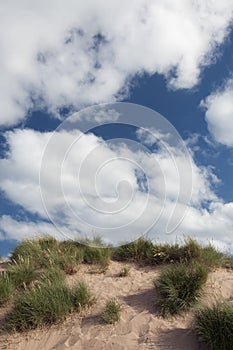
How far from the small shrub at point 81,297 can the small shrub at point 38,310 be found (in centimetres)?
16

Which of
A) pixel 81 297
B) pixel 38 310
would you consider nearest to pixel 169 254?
pixel 81 297

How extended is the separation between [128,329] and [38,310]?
2309 millimetres

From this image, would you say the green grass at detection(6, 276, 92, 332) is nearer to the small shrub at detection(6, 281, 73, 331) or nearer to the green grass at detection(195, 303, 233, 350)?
the small shrub at detection(6, 281, 73, 331)

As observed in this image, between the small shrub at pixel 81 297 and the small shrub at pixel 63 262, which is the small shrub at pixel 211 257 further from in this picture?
the small shrub at pixel 63 262

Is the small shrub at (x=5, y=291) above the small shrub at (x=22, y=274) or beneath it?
beneath

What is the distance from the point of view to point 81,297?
10.9m

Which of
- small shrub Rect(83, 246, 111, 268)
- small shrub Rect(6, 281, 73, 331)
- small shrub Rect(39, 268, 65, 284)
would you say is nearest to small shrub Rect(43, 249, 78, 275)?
small shrub Rect(39, 268, 65, 284)

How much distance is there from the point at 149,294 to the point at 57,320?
8.08 ft

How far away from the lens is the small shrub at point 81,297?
10844 millimetres

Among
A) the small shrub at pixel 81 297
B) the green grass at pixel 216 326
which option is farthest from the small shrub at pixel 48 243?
the green grass at pixel 216 326

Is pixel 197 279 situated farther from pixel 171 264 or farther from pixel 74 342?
pixel 74 342

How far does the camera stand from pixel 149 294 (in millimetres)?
11156

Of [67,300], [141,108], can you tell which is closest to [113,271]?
[67,300]

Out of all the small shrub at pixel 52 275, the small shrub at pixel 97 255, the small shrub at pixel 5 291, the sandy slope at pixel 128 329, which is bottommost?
the sandy slope at pixel 128 329
